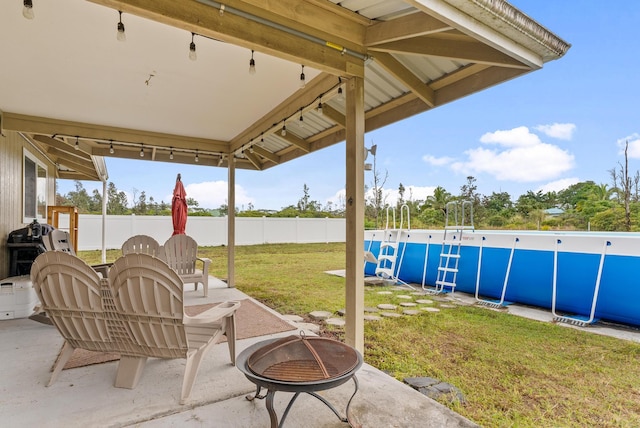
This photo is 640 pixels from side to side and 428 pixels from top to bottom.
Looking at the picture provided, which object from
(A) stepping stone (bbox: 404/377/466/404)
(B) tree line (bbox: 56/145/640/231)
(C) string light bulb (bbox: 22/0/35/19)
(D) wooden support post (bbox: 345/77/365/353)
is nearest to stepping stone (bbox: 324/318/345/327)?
(D) wooden support post (bbox: 345/77/365/353)

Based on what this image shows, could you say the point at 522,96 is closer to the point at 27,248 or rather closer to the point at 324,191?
the point at 324,191

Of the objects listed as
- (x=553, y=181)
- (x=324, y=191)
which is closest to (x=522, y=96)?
(x=553, y=181)

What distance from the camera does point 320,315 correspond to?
15.2 feet

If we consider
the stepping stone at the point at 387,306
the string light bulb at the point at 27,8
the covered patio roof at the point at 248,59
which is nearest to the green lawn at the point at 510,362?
the stepping stone at the point at 387,306

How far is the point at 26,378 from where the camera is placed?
2.54 meters

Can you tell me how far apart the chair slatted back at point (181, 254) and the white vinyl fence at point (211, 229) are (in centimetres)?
835

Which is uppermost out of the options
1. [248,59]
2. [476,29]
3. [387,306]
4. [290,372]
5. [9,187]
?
[248,59]

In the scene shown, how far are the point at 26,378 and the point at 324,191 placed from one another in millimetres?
21156

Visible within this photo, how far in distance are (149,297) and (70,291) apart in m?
0.63

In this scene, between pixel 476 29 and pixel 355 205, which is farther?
pixel 355 205

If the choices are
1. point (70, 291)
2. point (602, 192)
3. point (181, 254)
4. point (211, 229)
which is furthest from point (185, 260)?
point (602, 192)

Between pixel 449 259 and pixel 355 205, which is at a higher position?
pixel 355 205

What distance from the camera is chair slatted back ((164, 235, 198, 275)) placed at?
543 cm

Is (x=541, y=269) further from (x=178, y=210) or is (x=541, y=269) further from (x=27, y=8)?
(x=27, y=8)
